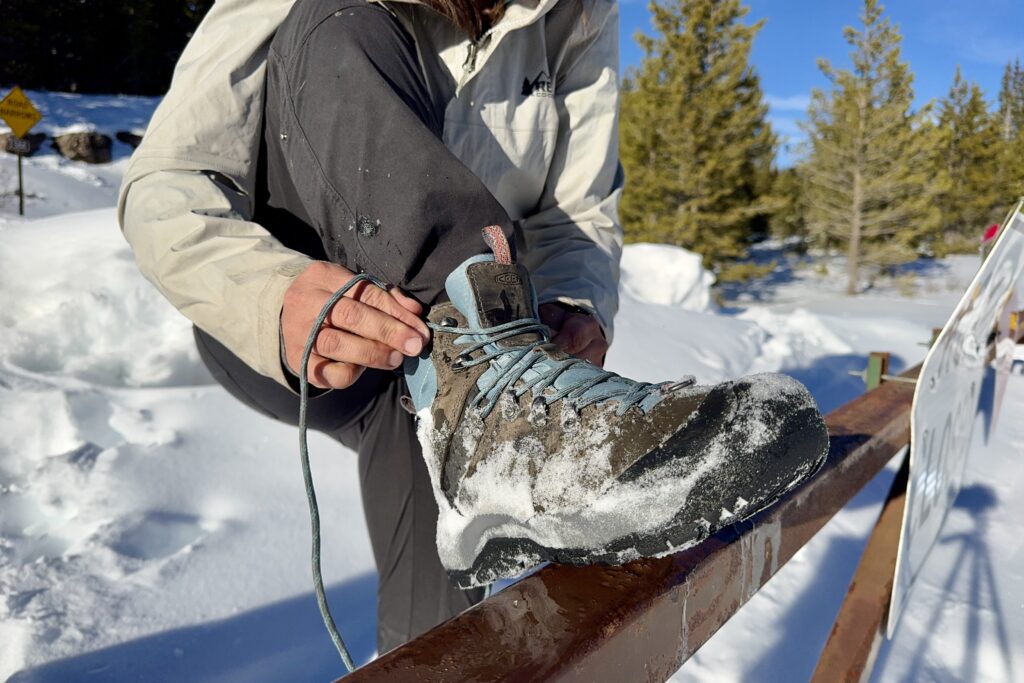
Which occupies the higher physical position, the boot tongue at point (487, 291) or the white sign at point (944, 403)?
the boot tongue at point (487, 291)

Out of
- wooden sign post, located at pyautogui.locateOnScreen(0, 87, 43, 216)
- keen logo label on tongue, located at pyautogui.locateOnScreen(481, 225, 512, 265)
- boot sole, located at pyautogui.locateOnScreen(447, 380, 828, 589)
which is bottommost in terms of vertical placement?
boot sole, located at pyautogui.locateOnScreen(447, 380, 828, 589)

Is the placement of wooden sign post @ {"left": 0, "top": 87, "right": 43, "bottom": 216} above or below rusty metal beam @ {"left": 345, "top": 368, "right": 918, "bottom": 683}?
above

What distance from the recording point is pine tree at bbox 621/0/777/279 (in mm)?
12734

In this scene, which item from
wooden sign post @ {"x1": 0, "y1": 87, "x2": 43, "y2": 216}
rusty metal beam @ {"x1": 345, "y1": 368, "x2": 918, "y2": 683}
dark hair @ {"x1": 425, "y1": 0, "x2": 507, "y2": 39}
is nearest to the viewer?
rusty metal beam @ {"x1": 345, "y1": 368, "x2": 918, "y2": 683}

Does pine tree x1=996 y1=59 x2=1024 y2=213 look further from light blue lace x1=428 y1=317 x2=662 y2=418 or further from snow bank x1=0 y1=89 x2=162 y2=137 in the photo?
snow bank x1=0 y1=89 x2=162 y2=137

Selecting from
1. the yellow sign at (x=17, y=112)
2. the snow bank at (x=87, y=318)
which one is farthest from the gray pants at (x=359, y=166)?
the yellow sign at (x=17, y=112)

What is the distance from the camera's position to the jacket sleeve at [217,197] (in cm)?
67

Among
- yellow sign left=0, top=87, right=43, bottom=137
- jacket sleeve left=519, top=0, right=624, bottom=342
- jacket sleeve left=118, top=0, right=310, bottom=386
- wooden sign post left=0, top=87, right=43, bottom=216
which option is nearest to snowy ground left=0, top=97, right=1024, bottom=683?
jacket sleeve left=118, top=0, right=310, bottom=386

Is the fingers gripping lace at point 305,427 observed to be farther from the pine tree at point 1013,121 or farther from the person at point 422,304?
the pine tree at point 1013,121

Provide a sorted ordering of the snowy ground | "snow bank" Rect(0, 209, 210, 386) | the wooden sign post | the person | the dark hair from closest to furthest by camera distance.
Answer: the person → the dark hair → the snowy ground → "snow bank" Rect(0, 209, 210, 386) → the wooden sign post

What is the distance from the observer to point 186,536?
4.37ft

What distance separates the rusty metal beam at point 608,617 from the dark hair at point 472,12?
2.28 ft

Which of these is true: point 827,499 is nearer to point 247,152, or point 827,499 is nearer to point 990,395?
point 247,152

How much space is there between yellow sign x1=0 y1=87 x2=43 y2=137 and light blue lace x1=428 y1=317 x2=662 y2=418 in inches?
370
